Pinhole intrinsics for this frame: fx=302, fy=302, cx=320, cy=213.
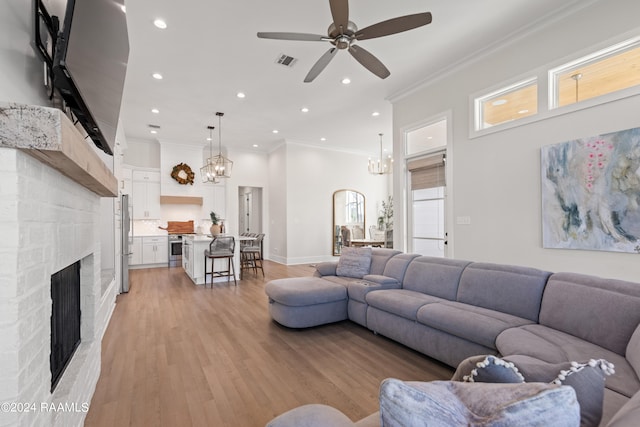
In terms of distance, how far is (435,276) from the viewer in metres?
3.21

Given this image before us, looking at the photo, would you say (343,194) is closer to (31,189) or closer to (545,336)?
(545,336)

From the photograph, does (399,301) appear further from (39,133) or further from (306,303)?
(39,133)

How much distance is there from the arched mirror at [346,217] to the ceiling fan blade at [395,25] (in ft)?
20.1

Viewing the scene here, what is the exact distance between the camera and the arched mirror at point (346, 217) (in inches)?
354

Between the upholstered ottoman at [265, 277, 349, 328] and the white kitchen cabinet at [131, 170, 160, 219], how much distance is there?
5816 millimetres

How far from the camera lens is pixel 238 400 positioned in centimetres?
211

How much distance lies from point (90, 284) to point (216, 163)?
4.62 metres

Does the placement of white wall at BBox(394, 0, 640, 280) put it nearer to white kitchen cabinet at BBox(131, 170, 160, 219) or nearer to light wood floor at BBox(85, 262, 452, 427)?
light wood floor at BBox(85, 262, 452, 427)

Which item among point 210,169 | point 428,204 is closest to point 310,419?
point 428,204

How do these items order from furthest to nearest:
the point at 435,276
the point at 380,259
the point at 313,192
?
1. the point at 313,192
2. the point at 380,259
3. the point at 435,276

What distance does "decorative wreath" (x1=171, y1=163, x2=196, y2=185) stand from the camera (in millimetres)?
8023

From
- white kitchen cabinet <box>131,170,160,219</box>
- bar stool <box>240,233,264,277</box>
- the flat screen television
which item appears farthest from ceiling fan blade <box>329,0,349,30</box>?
white kitchen cabinet <box>131,170,160,219</box>

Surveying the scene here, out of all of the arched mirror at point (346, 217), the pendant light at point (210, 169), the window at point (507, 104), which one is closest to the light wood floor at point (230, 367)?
the window at point (507, 104)

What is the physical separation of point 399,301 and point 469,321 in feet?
2.35
